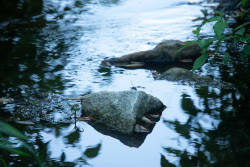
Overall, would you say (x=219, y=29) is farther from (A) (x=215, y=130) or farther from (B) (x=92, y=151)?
(B) (x=92, y=151)

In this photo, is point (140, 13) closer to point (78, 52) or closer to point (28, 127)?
point (78, 52)

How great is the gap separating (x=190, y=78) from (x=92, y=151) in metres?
1.54

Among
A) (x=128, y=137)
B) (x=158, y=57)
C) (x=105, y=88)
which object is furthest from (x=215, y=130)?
(x=158, y=57)

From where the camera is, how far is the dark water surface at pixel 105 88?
2281mm

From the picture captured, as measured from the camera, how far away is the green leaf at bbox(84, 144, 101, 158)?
227 centimetres

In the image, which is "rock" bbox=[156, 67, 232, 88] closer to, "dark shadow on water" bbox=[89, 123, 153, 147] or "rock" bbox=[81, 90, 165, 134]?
"rock" bbox=[81, 90, 165, 134]

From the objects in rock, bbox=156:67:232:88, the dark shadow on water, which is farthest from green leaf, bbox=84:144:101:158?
rock, bbox=156:67:232:88

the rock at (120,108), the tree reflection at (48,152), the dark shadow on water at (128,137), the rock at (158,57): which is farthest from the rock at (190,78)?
the tree reflection at (48,152)

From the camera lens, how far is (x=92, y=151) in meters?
2.31

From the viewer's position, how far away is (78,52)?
447cm

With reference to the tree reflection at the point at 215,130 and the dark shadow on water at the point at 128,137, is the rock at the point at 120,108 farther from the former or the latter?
the tree reflection at the point at 215,130

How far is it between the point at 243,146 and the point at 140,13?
4.71m

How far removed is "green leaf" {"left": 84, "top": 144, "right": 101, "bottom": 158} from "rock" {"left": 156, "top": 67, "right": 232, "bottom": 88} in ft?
4.59

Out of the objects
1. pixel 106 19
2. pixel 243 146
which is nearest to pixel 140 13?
pixel 106 19
